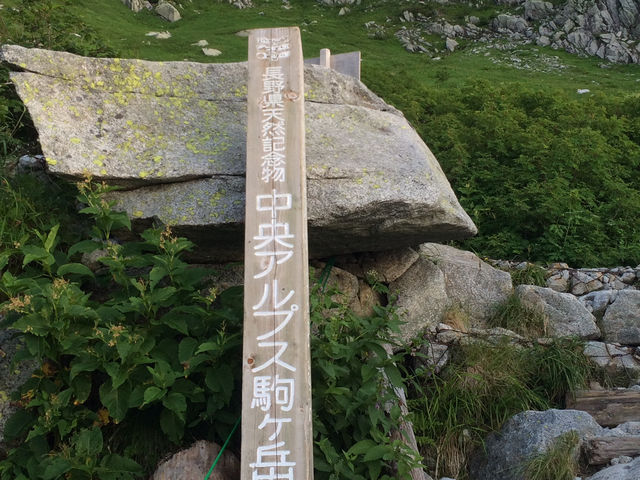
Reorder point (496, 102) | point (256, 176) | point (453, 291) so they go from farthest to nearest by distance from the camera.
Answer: point (496, 102), point (453, 291), point (256, 176)

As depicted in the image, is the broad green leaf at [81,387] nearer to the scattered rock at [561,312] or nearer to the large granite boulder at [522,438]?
the large granite boulder at [522,438]

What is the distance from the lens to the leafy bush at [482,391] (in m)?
5.48

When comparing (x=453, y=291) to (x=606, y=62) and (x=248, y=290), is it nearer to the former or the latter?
(x=248, y=290)

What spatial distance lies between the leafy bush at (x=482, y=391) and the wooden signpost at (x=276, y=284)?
1859mm

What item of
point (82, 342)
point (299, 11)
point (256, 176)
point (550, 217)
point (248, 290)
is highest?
point (256, 176)

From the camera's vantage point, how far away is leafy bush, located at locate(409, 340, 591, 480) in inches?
216

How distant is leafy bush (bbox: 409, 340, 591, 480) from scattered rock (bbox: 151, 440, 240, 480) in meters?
1.96

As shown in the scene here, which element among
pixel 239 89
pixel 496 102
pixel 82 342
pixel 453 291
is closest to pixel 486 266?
pixel 453 291

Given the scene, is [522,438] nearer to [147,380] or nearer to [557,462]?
[557,462]

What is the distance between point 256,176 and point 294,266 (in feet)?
2.52

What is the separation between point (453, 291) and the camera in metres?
7.12

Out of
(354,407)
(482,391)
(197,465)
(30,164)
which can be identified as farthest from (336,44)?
(197,465)

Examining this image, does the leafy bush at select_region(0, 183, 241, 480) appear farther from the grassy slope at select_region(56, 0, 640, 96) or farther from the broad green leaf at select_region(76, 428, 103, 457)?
the grassy slope at select_region(56, 0, 640, 96)

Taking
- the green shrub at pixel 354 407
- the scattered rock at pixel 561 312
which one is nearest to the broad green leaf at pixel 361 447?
the green shrub at pixel 354 407
